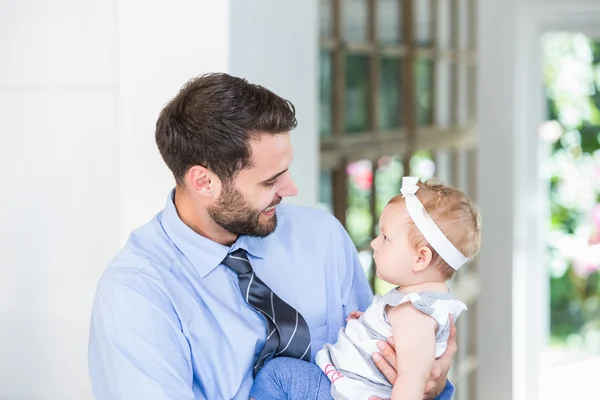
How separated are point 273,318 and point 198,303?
0.46 feet

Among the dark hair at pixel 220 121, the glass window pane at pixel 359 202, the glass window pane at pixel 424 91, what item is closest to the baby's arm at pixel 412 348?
the dark hair at pixel 220 121

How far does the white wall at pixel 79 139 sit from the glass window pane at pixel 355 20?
0.37 meters

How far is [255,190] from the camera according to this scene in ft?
5.02

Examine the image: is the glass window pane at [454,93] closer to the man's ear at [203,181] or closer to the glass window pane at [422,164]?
the glass window pane at [422,164]

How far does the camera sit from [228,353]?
1.50m

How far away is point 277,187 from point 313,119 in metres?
0.53

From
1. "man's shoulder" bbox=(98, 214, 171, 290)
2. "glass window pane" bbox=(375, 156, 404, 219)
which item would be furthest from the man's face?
"glass window pane" bbox=(375, 156, 404, 219)

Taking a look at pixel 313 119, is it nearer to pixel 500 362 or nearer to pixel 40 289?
pixel 40 289

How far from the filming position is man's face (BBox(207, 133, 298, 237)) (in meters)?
1.52

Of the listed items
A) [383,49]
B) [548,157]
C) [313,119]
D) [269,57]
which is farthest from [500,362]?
[269,57]

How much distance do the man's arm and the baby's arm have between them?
0.35 meters

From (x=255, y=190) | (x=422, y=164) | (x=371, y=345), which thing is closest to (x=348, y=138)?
(x=422, y=164)

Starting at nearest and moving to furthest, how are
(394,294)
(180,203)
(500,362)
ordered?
(394,294), (180,203), (500,362)

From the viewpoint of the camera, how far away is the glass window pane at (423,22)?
2895 mm
